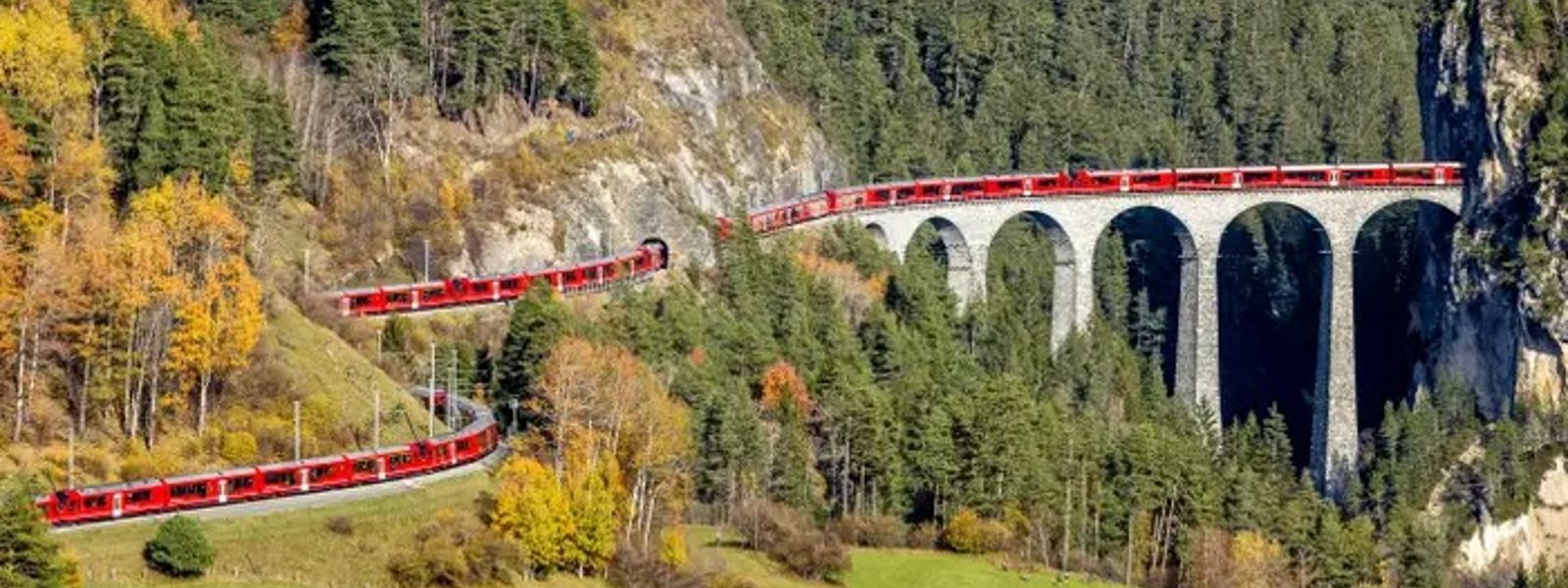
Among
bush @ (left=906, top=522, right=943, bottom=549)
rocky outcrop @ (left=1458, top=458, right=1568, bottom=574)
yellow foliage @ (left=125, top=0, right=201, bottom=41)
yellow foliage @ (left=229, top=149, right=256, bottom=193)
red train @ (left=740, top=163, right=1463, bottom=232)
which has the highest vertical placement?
yellow foliage @ (left=125, top=0, right=201, bottom=41)

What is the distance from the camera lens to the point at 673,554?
99875mm

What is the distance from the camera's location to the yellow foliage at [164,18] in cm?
11575

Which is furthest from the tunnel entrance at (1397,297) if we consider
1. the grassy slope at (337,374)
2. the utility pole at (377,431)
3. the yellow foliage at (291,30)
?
the utility pole at (377,431)

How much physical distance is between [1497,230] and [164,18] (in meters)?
71.5

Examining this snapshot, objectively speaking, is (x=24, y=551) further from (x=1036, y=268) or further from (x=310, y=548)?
(x=1036, y=268)

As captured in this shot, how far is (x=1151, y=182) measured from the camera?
156 metres

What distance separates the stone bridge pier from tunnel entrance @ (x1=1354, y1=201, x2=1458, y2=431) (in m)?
6.74

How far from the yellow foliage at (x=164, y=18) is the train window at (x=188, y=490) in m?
28.3

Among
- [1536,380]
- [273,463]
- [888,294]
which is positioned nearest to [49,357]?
[273,463]

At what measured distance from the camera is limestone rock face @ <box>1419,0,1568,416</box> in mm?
150375

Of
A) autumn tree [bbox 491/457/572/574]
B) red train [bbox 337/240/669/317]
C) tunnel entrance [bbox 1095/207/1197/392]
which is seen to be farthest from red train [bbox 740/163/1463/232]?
autumn tree [bbox 491/457/572/574]

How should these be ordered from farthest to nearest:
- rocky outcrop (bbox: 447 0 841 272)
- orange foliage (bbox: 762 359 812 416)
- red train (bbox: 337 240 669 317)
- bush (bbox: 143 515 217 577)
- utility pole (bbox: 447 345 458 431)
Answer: rocky outcrop (bbox: 447 0 841 272)
orange foliage (bbox: 762 359 812 416)
red train (bbox: 337 240 669 317)
utility pole (bbox: 447 345 458 431)
bush (bbox: 143 515 217 577)

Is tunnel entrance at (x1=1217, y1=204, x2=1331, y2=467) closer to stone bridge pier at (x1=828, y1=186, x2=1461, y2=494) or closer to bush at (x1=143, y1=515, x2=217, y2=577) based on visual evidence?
stone bridge pier at (x1=828, y1=186, x2=1461, y2=494)

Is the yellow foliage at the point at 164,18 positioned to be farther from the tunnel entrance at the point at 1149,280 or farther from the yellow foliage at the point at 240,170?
the tunnel entrance at the point at 1149,280
